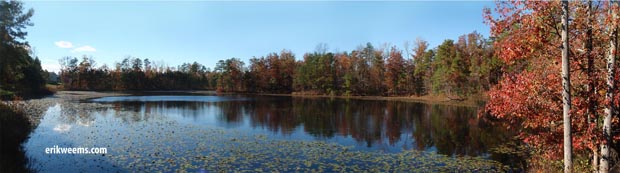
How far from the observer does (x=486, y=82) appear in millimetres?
54625

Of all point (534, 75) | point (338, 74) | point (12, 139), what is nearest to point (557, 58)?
point (534, 75)

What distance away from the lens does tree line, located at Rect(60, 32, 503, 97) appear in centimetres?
5794

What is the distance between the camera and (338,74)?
8269 centimetres

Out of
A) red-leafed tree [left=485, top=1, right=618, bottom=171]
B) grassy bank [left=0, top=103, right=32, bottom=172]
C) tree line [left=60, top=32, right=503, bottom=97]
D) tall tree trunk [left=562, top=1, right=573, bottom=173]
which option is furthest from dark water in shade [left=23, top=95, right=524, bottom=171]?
tree line [left=60, top=32, right=503, bottom=97]

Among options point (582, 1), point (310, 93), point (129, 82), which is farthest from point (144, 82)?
point (582, 1)

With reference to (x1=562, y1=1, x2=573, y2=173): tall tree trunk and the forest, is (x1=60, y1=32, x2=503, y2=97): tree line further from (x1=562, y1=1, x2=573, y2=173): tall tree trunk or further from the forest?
(x1=562, y1=1, x2=573, y2=173): tall tree trunk

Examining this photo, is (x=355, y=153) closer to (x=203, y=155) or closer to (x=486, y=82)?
(x=203, y=155)

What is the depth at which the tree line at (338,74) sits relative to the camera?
57938mm

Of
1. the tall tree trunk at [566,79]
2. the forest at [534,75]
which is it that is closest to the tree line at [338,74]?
the forest at [534,75]

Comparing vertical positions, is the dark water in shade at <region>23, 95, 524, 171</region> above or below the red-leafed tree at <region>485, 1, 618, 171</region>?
below

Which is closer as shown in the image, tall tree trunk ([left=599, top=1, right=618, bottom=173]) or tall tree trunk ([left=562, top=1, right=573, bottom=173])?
tall tree trunk ([left=562, top=1, right=573, bottom=173])

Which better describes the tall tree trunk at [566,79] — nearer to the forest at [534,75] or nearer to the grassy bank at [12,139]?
the forest at [534,75]

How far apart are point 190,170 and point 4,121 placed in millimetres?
11910

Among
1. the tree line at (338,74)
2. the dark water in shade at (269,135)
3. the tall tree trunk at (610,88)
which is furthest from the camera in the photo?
the tree line at (338,74)
